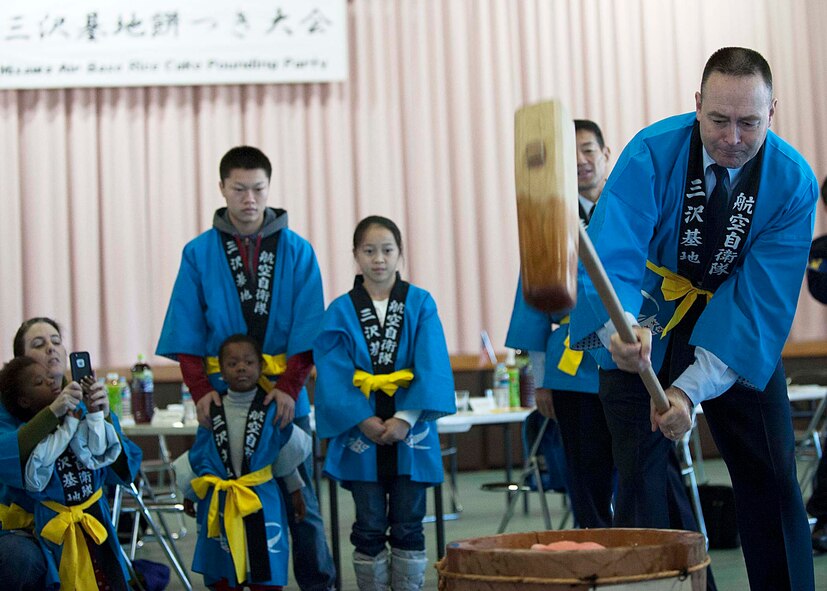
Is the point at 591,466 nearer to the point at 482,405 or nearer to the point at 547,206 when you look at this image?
the point at 547,206

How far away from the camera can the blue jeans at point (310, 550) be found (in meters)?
3.54

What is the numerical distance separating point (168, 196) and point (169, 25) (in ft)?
3.84

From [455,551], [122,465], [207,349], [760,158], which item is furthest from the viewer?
[207,349]

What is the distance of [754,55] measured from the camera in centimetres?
211

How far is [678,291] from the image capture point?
7.73ft

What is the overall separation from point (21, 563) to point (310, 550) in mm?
915

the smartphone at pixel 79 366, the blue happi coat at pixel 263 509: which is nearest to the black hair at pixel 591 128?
the blue happi coat at pixel 263 509

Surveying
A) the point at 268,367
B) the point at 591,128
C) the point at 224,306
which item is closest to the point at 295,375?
the point at 268,367

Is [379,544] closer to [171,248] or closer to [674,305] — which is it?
[674,305]

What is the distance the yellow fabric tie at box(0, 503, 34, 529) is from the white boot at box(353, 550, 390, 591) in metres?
1.01

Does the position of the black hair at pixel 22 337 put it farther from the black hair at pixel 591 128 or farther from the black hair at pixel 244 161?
the black hair at pixel 591 128

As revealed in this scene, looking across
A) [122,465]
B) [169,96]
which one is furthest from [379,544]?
[169,96]

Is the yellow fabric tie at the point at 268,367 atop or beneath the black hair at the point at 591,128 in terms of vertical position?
beneath

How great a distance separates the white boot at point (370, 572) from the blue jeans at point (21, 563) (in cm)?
95
